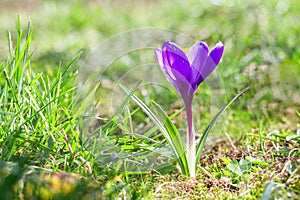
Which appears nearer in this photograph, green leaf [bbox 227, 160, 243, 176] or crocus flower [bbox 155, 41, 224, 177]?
crocus flower [bbox 155, 41, 224, 177]

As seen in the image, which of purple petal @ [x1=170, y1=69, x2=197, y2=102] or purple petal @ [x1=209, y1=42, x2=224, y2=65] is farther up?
purple petal @ [x1=209, y1=42, x2=224, y2=65]

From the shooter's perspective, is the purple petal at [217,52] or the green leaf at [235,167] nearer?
the purple petal at [217,52]

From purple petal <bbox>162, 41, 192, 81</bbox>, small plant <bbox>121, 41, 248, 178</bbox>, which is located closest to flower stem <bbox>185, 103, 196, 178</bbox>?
small plant <bbox>121, 41, 248, 178</bbox>

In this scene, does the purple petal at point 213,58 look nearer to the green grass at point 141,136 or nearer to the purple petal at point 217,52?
the purple petal at point 217,52

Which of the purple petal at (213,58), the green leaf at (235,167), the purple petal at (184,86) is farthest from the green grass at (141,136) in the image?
the purple petal at (213,58)

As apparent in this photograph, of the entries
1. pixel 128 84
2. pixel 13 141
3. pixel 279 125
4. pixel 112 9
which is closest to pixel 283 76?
pixel 279 125

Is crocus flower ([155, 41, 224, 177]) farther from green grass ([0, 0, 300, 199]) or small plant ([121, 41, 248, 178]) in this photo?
green grass ([0, 0, 300, 199])

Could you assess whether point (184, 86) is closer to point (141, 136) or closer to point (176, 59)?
point (176, 59)

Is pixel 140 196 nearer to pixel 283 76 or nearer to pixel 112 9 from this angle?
pixel 283 76
